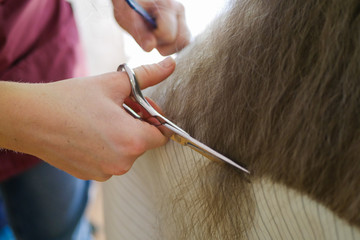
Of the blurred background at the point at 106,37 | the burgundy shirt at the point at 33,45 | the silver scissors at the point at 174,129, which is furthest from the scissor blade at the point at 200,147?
the burgundy shirt at the point at 33,45

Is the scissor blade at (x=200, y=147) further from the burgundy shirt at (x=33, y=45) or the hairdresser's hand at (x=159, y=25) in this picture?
the burgundy shirt at (x=33, y=45)

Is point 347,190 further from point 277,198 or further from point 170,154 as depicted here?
point 170,154

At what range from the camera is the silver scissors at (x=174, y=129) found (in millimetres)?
358

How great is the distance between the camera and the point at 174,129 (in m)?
0.38

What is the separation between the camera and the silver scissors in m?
0.36

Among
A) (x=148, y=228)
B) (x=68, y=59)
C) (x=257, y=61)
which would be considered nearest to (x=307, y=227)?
(x=257, y=61)

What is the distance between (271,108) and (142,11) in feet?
0.90

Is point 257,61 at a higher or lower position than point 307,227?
higher

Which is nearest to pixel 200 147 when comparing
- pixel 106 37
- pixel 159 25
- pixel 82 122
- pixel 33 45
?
pixel 82 122

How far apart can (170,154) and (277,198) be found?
16 cm

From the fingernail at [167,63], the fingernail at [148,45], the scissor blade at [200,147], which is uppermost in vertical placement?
the fingernail at [167,63]

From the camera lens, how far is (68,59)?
746 mm

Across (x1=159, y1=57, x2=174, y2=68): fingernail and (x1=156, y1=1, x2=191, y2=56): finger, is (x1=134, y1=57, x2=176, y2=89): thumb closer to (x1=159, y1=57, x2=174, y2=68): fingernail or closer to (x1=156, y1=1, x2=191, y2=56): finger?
(x1=159, y1=57, x2=174, y2=68): fingernail

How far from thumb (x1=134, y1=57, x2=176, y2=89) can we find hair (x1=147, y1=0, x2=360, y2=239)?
0.07 feet
